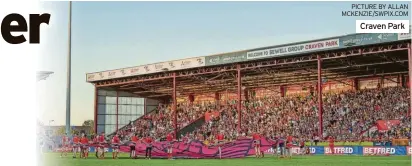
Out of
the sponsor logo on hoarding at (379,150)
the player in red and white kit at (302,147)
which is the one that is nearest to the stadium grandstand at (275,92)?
the sponsor logo on hoarding at (379,150)

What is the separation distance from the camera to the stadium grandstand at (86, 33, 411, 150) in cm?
4088

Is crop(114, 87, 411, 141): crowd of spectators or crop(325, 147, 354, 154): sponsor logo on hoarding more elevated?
crop(114, 87, 411, 141): crowd of spectators

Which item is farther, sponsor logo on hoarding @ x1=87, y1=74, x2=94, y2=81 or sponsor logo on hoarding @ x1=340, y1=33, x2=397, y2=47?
sponsor logo on hoarding @ x1=87, y1=74, x2=94, y2=81

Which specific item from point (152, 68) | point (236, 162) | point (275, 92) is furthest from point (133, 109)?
point (236, 162)

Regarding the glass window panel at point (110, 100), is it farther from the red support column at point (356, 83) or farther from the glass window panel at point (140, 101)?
the red support column at point (356, 83)

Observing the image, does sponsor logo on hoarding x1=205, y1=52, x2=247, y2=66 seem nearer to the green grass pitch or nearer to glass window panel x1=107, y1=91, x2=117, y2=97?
glass window panel x1=107, y1=91, x2=117, y2=97

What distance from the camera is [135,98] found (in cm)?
6694

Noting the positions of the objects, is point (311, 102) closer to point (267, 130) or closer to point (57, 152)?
point (267, 130)

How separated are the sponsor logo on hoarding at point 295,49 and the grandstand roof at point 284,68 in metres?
0.09

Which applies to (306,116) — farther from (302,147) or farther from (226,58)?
(302,147)

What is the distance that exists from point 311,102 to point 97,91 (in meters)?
22.4

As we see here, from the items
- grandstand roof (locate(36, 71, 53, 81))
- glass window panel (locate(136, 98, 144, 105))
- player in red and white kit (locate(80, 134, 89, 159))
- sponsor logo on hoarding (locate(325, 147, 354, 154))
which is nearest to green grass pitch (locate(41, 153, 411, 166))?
grandstand roof (locate(36, 71, 53, 81))

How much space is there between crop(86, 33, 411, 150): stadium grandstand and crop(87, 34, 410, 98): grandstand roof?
7 centimetres

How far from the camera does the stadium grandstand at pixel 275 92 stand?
1609 inches
